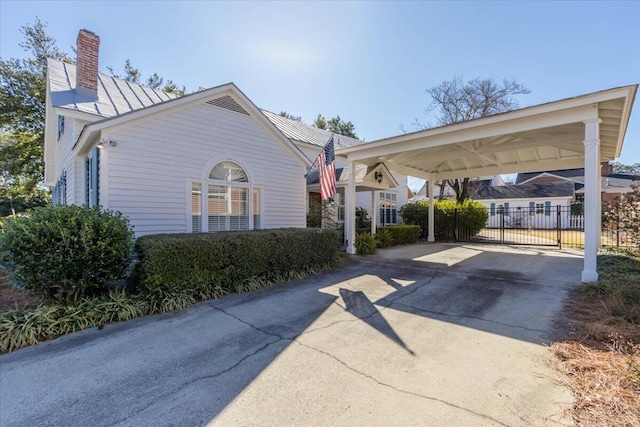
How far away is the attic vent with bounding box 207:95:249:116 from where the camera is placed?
330 inches

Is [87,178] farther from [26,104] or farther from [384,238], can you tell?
[26,104]

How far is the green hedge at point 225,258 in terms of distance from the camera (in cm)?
539

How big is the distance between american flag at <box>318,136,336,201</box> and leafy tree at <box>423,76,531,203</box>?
1379cm

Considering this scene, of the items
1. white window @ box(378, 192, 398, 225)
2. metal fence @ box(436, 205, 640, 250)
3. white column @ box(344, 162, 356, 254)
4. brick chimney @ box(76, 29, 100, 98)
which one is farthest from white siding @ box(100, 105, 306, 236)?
metal fence @ box(436, 205, 640, 250)

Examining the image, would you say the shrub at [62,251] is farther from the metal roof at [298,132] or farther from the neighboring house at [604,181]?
the neighboring house at [604,181]

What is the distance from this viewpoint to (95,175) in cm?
705

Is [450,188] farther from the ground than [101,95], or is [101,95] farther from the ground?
[101,95]

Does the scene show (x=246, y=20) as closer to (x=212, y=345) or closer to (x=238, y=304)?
(x=238, y=304)

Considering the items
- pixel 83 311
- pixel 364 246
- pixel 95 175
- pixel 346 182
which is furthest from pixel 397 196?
pixel 83 311

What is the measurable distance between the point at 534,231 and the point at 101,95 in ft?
89.0

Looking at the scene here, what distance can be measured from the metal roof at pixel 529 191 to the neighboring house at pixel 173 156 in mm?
22087

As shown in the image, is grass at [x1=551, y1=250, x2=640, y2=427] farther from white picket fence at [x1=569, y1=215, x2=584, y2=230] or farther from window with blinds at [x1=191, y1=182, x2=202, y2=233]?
white picket fence at [x1=569, y1=215, x2=584, y2=230]

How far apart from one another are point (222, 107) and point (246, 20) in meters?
2.77

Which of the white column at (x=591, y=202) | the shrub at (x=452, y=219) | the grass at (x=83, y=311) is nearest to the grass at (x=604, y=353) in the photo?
the white column at (x=591, y=202)
